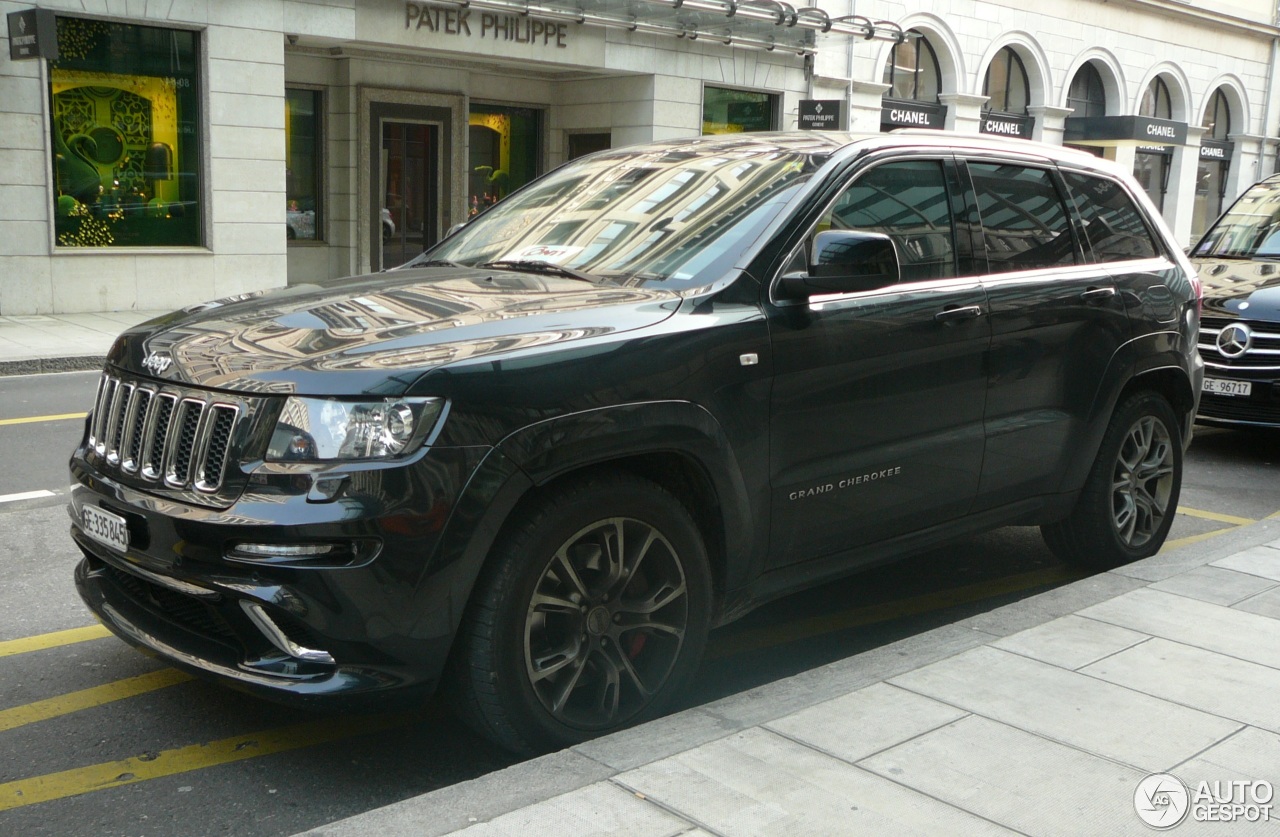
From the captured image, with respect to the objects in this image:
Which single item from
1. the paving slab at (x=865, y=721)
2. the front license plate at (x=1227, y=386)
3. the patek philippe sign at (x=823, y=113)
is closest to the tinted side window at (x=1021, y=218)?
the paving slab at (x=865, y=721)

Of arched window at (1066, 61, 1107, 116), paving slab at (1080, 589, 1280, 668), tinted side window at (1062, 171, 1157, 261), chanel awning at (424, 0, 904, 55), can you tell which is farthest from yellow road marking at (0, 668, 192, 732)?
arched window at (1066, 61, 1107, 116)

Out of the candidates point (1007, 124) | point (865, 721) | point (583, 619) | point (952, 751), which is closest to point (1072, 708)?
point (952, 751)

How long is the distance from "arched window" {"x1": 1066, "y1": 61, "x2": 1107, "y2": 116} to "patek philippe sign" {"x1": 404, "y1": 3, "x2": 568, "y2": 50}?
15.4 m

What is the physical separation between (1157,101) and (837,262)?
1308 inches

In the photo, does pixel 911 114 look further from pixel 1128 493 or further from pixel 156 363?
pixel 156 363

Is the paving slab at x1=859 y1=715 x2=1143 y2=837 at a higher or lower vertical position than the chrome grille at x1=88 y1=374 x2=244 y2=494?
lower

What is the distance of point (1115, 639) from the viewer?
438cm

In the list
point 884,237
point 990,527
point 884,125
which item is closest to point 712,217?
point 884,237

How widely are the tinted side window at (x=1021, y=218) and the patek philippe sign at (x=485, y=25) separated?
14786 mm

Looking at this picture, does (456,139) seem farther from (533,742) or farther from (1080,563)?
(533,742)

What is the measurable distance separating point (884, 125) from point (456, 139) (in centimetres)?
889

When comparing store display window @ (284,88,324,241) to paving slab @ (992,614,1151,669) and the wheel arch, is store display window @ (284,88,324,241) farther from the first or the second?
paving slab @ (992,614,1151,669)

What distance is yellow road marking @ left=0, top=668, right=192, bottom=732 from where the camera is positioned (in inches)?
156

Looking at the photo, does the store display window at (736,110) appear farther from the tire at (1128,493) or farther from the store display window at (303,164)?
the tire at (1128,493)
